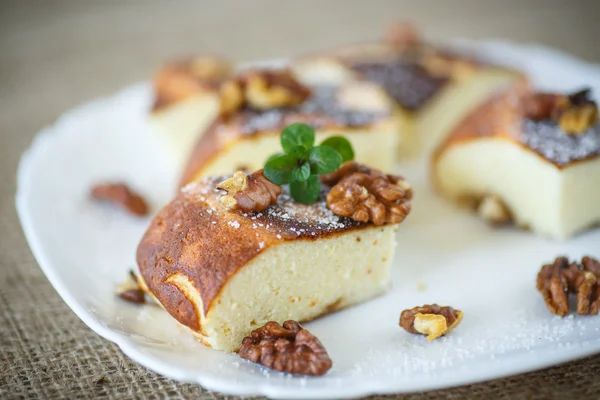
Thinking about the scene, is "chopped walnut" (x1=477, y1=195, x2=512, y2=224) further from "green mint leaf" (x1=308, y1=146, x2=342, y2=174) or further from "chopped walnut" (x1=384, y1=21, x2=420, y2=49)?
"chopped walnut" (x1=384, y1=21, x2=420, y2=49)

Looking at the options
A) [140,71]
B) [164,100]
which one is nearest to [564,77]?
[164,100]

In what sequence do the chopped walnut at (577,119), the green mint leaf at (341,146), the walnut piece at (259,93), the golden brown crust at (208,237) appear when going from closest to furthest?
the golden brown crust at (208,237) < the green mint leaf at (341,146) < the chopped walnut at (577,119) < the walnut piece at (259,93)

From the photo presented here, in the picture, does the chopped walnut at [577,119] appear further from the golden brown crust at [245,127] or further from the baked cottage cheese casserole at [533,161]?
the golden brown crust at [245,127]

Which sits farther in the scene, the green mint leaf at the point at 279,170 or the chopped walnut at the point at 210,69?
the chopped walnut at the point at 210,69

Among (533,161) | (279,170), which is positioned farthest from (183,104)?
(533,161)

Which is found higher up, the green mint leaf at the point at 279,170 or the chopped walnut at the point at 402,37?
the chopped walnut at the point at 402,37

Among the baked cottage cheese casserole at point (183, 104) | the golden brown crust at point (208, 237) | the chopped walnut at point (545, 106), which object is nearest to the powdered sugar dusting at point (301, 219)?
the golden brown crust at point (208, 237)

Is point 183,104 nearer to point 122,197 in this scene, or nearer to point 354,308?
point 122,197
